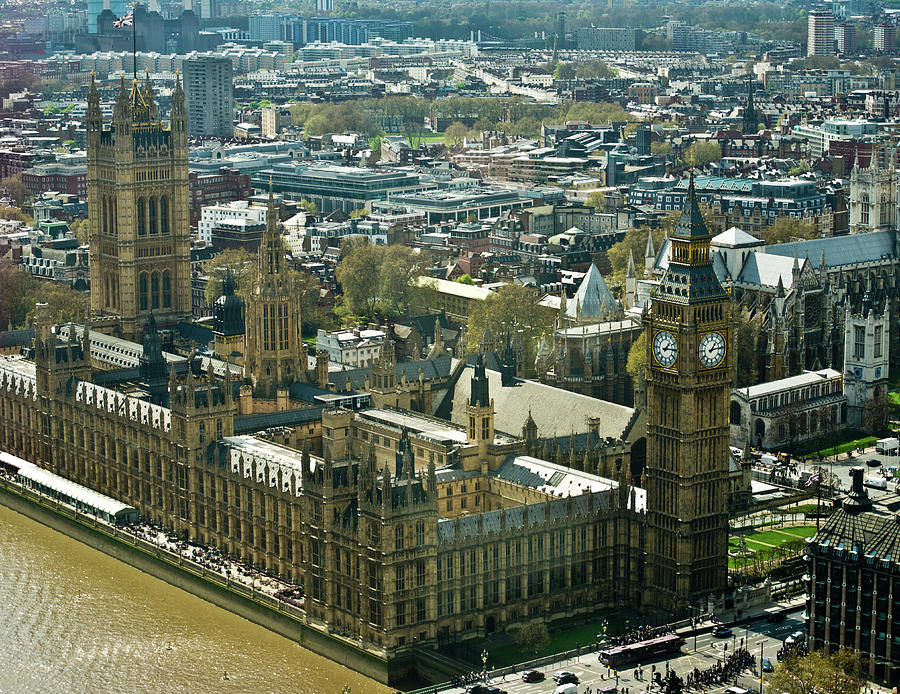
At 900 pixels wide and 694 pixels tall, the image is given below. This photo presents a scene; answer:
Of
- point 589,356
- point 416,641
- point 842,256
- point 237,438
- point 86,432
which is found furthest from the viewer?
point 842,256

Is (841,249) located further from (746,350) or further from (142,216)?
(142,216)

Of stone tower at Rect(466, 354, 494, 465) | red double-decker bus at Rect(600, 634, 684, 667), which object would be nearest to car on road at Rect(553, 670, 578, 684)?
red double-decker bus at Rect(600, 634, 684, 667)

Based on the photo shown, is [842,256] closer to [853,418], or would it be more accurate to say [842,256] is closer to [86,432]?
[853,418]

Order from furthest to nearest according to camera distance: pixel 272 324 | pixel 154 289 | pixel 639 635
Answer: pixel 154 289
pixel 272 324
pixel 639 635

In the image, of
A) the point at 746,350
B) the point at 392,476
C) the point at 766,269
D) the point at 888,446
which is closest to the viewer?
the point at 392,476

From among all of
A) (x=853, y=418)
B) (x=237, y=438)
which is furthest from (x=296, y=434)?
(x=853, y=418)

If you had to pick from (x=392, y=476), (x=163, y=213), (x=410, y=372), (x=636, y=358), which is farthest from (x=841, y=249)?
(x=392, y=476)
